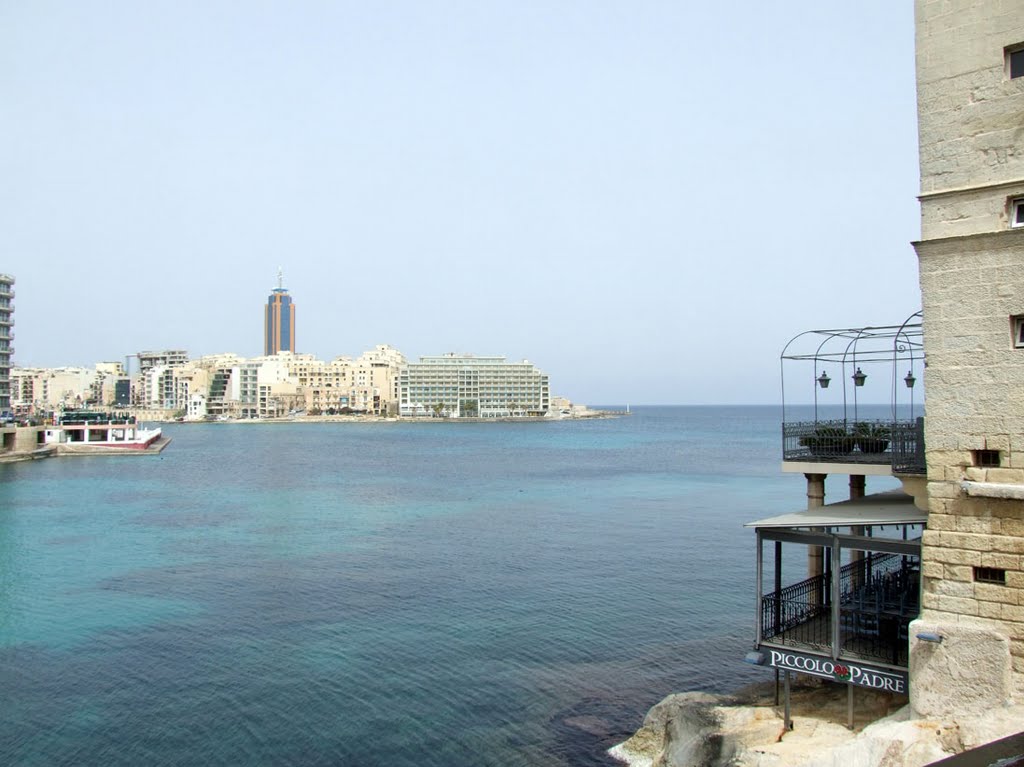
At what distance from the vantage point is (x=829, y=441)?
17359 mm

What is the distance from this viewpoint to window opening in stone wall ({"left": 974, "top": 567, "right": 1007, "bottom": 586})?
41.6ft

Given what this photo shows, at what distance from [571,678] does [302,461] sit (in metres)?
83.7

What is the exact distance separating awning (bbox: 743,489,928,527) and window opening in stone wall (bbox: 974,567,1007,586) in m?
1.23

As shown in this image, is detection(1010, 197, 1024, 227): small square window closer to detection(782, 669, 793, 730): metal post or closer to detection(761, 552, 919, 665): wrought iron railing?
detection(761, 552, 919, 665): wrought iron railing

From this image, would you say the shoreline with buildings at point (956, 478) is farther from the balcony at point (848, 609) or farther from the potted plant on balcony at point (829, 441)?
the potted plant on balcony at point (829, 441)

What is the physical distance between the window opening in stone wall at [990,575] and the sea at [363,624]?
8.20m

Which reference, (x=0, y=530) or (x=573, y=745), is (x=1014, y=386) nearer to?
(x=573, y=745)

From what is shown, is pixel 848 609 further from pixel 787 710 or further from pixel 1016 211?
pixel 1016 211

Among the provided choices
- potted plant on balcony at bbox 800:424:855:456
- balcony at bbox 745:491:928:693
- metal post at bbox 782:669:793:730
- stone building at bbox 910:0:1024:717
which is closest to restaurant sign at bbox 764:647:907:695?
Result: balcony at bbox 745:491:928:693

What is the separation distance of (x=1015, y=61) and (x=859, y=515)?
770 cm

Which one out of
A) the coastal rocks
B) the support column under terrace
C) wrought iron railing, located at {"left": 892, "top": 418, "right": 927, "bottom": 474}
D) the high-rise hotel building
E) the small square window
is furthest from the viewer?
the high-rise hotel building

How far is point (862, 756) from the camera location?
40.0 feet

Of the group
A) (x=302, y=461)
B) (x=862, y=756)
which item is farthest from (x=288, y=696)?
(x=302, y=461)

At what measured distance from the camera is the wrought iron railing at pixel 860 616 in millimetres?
14836
